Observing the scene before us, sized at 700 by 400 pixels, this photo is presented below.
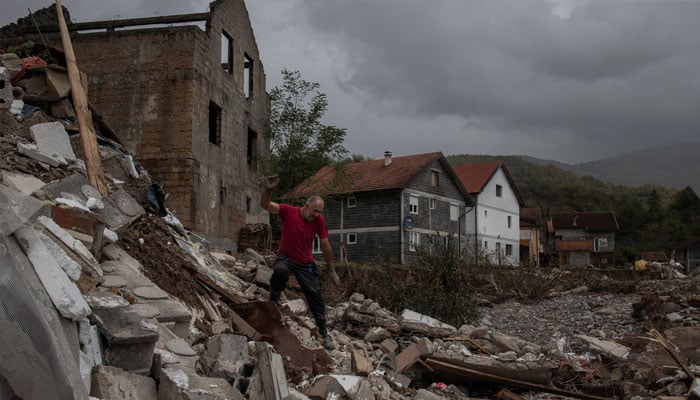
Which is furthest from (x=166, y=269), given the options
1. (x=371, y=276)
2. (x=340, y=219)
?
(x=340, y=219)

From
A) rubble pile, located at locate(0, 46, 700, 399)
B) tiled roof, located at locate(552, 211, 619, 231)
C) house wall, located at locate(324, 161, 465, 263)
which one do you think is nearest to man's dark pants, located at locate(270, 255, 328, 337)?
rubble pile, located at locate(0, 46, 700, 399)

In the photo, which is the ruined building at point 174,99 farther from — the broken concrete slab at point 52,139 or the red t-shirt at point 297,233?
the red t-shirt at point 297,233

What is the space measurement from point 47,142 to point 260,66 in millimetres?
11557

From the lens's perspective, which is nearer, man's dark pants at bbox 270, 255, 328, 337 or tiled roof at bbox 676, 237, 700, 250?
man's dark pants at bbox 270, 255, 328, 337

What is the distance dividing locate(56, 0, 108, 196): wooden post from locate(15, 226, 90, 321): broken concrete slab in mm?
4410

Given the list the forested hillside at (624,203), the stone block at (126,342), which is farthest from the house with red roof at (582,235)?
the stone block at (126,342)

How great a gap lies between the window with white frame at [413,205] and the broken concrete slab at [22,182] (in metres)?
24.1

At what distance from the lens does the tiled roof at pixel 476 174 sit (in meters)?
36.8

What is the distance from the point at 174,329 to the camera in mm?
5848

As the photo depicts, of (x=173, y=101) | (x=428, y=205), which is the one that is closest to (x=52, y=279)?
(x=173, y=101)

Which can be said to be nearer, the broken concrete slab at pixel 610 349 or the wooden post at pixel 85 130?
the wooden post at pixel 85 130

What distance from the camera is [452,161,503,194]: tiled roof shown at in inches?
1447

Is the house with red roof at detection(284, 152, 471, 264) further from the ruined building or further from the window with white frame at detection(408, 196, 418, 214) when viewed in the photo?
the ruined building

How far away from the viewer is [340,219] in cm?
3194
